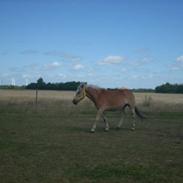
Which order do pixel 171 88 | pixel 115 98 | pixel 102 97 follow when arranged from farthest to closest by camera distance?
1. pixel 171 88
2. pixel 115 98
3. pixel 102 97

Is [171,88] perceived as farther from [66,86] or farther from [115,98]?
[115,98]

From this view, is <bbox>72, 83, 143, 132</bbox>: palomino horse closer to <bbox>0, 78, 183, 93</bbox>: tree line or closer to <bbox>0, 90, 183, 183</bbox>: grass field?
<bbox>0, 90, 183, 183</bbox>: grass field

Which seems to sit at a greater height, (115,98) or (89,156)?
(115,98)

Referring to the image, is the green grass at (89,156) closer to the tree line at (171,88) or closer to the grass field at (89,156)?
the grass field at (89,156)

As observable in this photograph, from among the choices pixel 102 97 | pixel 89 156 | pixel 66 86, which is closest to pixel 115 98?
pixel 102 97

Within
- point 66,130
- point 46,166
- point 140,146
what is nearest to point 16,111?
point 66,130

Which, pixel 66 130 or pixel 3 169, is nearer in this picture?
pixel 3 169

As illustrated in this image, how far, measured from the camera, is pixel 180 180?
23.3 feet

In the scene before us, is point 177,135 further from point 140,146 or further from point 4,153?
point 4,153

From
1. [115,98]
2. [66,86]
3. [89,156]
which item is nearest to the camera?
[89,156]

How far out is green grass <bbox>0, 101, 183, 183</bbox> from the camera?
7.34 meters

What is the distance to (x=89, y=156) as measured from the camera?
9.33m

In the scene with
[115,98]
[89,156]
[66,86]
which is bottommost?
[89,156]

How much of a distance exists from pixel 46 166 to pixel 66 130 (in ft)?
21.6
